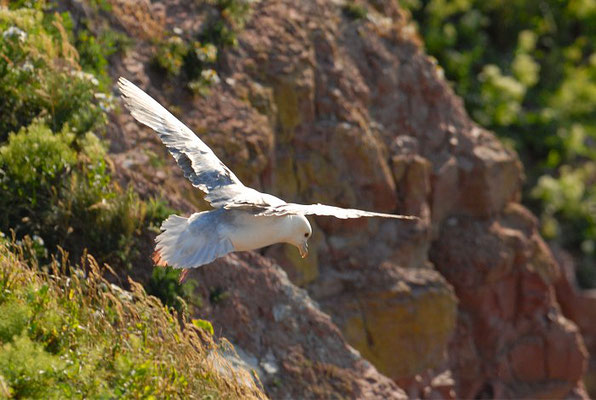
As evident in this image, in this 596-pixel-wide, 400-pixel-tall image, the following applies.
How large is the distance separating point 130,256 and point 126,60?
8.89 ft

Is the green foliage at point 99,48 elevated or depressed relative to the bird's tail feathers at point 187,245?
elevated

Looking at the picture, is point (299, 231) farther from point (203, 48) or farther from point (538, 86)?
point (538, 86)

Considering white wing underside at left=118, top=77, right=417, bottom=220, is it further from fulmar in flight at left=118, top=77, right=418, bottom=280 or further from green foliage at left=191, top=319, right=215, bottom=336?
green foliage at left=191, top=319, right=215, bottom=336

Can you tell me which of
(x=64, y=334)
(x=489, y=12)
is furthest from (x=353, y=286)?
(x=489, y=12)

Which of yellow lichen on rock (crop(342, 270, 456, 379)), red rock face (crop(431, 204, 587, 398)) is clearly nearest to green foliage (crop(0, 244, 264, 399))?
yellow lichen on rock (crop(342, 270, 456, 379))

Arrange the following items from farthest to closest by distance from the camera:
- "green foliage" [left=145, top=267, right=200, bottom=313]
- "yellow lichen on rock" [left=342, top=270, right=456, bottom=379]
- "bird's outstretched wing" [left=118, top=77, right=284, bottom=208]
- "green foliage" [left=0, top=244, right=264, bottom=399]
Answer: "yellow lichen on rock" [left=342, top=270, right=456, bottom=379] → "green foliage" [left=145, top=267, right=200, bottom=313] → "bird's outstretched wing" [left=118, top=77, right=284, bottom=208] → "green foliage" [left=0, top=244, right=264, bottom=399]

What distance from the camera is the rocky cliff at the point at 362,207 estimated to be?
8.35 metres

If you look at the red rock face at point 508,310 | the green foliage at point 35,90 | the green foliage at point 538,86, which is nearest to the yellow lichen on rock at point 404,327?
the red rock face at point 508,310

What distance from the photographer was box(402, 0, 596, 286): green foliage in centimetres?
1653

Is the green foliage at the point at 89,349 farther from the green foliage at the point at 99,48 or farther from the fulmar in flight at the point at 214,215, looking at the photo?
the green foliage at the point at 99,48

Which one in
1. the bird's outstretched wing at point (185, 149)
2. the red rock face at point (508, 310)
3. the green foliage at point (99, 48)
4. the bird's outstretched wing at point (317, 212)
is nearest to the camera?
the bird's outstretched wing at point (317, 212)

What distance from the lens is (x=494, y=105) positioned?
658 inches

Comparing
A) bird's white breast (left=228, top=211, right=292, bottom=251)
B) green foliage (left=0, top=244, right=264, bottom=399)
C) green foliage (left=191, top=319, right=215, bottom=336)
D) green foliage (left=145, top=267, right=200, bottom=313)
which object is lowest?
green foliage (left=145, top=267, right=200, bottom=313)

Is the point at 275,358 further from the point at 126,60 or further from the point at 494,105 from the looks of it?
the point at 494,105
